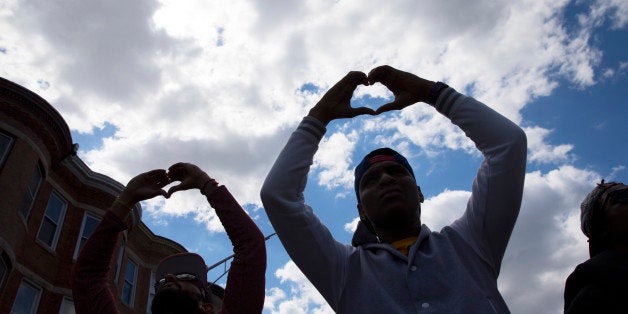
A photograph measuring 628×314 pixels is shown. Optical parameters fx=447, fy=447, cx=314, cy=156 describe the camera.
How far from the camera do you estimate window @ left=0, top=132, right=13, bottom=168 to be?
1240cm

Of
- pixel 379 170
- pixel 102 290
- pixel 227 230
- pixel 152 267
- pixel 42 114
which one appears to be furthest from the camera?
pixel 152 267

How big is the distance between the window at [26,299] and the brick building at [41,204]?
0.02 m

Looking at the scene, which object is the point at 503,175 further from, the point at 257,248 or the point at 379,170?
the point at 257,248

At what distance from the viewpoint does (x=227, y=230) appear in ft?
8.87

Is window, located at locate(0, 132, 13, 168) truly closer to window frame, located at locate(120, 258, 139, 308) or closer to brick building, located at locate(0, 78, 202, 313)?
brick building, located at locate(0, 78, 202, 313)

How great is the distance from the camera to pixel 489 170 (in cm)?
213

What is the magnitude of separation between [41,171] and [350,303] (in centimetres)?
1516

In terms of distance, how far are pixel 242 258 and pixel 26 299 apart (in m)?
13.6

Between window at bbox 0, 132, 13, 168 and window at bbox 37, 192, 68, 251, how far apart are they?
8.57ft

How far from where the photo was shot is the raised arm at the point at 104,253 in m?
2.89

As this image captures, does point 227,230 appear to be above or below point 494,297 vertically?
above

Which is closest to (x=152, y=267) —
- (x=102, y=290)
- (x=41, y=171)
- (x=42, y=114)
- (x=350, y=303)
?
(x=41, y=171)

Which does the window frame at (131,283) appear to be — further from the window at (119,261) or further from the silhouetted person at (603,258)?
the silhouetted person at (603,258)

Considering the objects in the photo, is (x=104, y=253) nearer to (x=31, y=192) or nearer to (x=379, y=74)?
(x=379, y=74)
